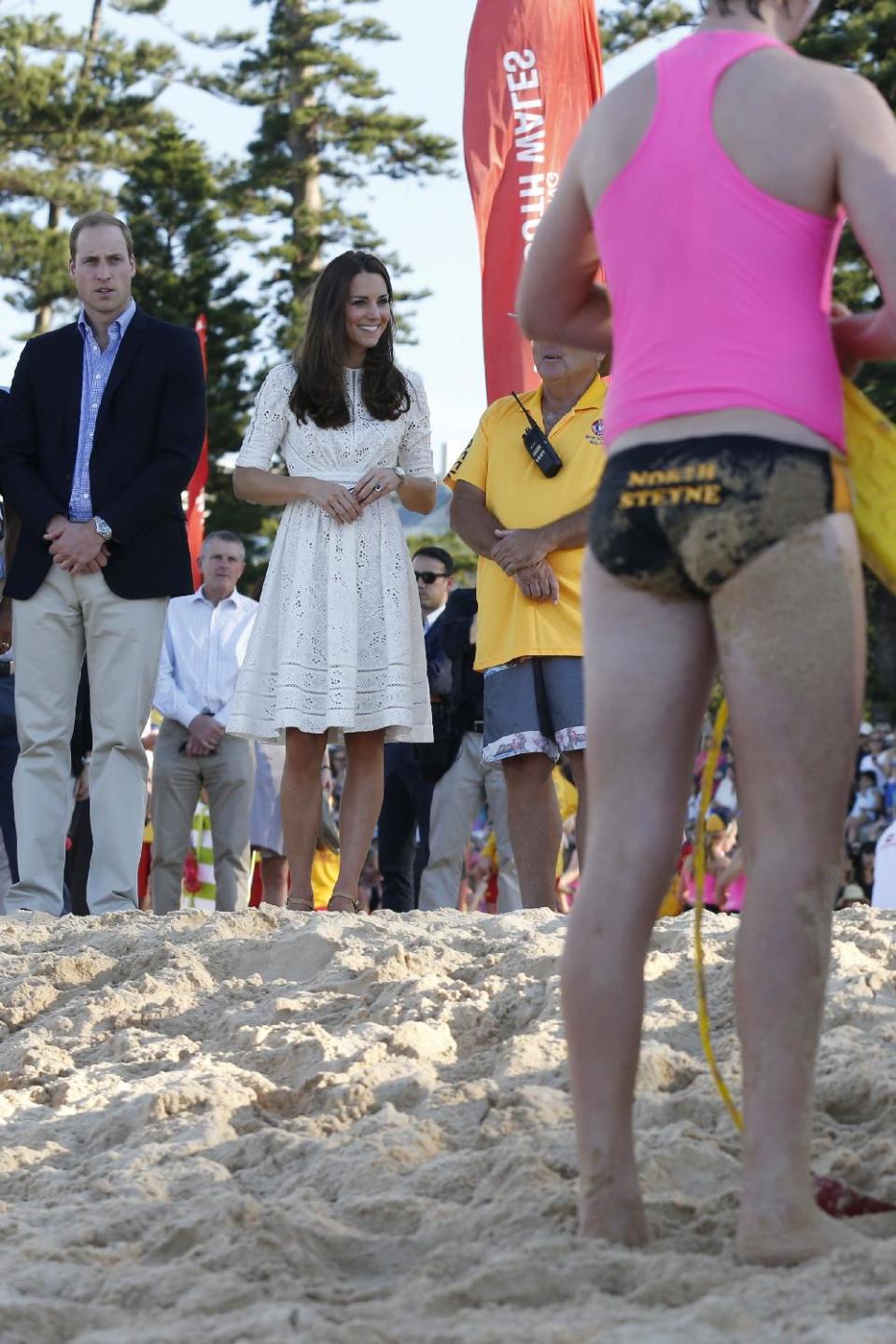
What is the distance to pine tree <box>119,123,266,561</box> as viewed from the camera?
29344 millimetres

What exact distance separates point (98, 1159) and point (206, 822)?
7283mm

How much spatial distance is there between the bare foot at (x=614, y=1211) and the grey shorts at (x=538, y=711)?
3.31m

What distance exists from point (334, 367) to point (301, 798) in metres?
1.61

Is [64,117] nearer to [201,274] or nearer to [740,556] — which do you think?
[201,274]

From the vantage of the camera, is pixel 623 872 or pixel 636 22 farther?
pixel 636 22

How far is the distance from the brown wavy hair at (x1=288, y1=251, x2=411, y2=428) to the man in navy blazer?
0.44 meters

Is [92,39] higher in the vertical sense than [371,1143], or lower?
higher

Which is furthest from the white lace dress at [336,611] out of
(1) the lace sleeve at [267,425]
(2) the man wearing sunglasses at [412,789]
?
(2) the man wearing sunglasses at [412,789]

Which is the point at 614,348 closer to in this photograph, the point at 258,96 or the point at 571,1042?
the point at 571,1042

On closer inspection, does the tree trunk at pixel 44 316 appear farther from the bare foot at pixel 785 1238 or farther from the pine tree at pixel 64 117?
the bare foot at pixel 785 1238

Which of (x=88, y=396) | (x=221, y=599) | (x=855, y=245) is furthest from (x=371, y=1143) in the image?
(x=855, y=245)

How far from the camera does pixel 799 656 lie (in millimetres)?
2676

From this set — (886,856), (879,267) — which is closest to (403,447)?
(886,856)

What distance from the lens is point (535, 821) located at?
6.19 meters
